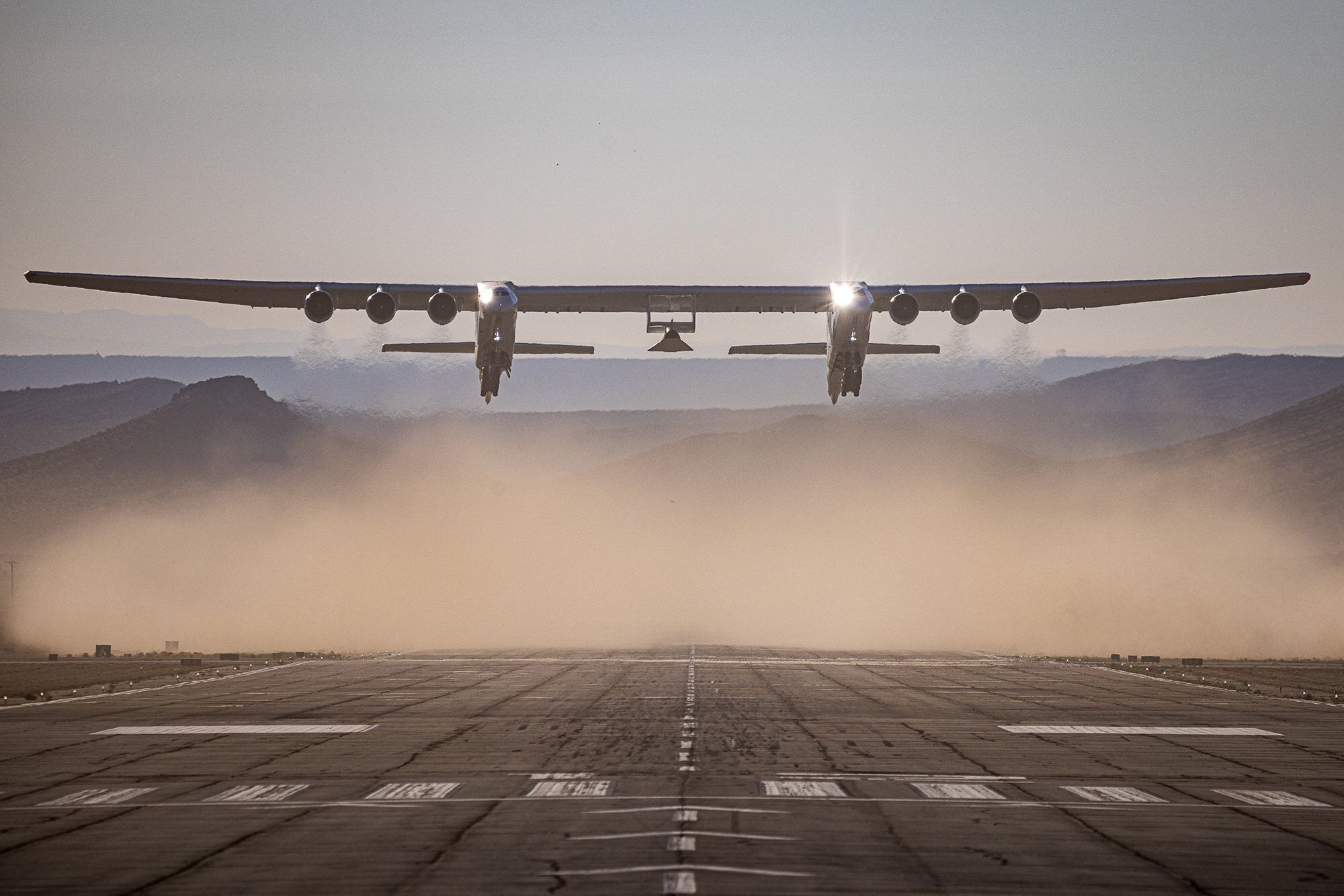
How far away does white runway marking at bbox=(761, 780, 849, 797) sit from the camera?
22.8m

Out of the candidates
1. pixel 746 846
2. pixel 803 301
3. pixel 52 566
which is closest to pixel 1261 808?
pixel 746 846

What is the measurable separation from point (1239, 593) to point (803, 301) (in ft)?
388

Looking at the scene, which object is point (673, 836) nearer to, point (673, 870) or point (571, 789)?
point (673, 870)

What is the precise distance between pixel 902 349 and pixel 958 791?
749 inches

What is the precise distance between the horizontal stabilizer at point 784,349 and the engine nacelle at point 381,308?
9696 millimetres

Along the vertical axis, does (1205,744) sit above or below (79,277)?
below

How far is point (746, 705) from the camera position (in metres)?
40.8

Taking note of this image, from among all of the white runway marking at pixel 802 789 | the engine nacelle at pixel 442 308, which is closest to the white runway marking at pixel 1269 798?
the white runway marking at pixel 802 789

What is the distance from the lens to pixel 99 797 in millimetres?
22250

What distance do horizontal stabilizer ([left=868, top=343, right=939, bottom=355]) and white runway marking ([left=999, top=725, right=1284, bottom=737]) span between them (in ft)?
35.6

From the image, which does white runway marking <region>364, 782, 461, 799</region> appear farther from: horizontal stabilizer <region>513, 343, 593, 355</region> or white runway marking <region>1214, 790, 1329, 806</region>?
horizontal stabilizer <region>513, 343, 593, 355</region>

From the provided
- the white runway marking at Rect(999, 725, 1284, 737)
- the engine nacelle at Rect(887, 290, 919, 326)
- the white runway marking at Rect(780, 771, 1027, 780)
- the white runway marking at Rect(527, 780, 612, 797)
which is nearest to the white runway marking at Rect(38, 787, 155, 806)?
the white runway marking at Rect(527, 780, 612, 797)

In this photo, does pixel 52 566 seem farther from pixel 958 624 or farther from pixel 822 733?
pixel 822 733

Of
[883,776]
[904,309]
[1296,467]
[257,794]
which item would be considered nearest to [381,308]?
[904,309]
